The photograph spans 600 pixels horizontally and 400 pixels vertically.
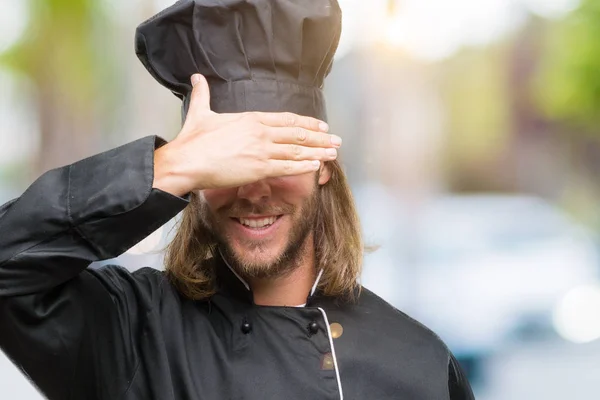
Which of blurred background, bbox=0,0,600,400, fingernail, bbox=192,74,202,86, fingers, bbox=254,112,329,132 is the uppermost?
fingernail, bbox=192,74,202,86

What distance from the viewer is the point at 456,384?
196cm

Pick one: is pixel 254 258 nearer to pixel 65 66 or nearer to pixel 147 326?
pixel 147 326

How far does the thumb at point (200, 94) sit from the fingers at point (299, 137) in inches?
5.8

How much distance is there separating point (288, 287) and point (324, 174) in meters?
0.32

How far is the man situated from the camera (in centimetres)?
147

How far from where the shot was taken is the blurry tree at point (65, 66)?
6863 mm

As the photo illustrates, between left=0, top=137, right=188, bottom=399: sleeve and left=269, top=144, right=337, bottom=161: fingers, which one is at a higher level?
left=269, top=144, right=337, bottom=161: fingers

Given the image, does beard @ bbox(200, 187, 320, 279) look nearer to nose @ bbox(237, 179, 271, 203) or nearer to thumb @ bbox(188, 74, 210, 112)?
nose @ bbox(237, 179, 271, 203)

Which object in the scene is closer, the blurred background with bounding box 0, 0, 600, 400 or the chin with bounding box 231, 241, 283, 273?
the chin with bounding box 231, 241, 283, 273

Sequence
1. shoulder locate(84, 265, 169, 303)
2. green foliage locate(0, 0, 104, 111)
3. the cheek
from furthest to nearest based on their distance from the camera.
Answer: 1. green foliage locate(0, 0, 104, 111)
2. the cheek
3. shoulder locate(84, 265, 169, 303)

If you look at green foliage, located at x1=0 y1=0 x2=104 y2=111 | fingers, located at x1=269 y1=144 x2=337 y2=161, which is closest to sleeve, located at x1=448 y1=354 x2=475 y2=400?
fingers, located at x1=269 y1=144 x2=337 y2=161

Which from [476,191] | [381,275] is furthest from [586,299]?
[381,275]

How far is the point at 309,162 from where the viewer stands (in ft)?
5.17

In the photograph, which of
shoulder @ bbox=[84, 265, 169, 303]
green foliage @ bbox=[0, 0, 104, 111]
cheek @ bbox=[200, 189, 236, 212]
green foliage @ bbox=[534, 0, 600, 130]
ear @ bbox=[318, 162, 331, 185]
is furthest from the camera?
green foliage @ bbox=[534, 0, 600, 130]
